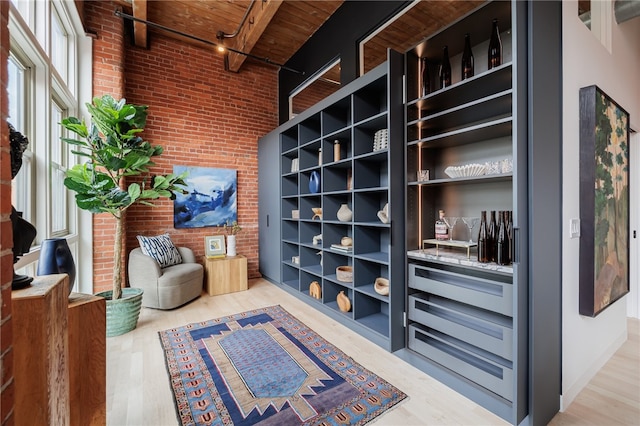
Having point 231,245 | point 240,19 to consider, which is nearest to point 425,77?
point 240,19

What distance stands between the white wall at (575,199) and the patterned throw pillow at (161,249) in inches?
161

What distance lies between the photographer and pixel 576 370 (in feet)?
6.31

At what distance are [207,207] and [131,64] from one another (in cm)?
229

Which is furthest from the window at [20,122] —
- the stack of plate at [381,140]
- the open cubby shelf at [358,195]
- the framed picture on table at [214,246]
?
the stack of plate at [381,140]

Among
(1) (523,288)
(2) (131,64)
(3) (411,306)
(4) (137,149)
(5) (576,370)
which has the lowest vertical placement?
(5) (576,370)

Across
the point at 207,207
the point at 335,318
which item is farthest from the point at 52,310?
the point at 207,207

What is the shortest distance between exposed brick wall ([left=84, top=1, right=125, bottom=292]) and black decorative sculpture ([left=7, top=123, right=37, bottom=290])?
276cm

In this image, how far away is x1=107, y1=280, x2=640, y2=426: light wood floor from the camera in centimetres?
167

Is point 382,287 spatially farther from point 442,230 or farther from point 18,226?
point 18,226

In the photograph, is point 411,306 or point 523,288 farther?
point 411,306

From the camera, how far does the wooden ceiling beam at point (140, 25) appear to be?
316 cm

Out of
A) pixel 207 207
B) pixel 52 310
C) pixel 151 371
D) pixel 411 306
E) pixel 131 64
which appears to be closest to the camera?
pixel 52 310

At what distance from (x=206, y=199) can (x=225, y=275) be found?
4.26ft

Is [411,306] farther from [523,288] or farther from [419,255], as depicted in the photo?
[523,288]
